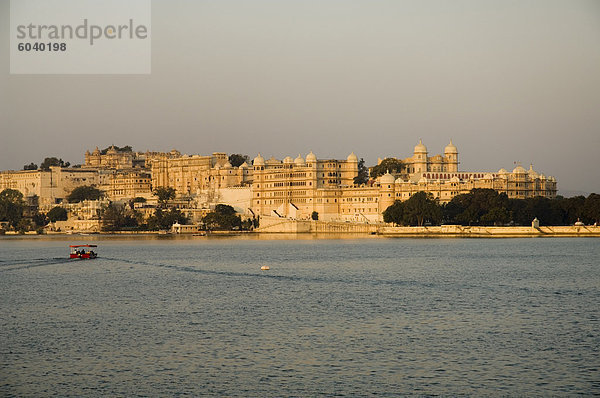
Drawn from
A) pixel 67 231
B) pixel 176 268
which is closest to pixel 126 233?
pixel 67 231

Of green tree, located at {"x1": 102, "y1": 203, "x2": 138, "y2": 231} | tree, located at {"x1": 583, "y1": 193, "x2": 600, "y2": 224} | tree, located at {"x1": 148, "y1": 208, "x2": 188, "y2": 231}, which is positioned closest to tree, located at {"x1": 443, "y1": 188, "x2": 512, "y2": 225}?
tree, located at {"x1": 583, "y1": 193, "x2": 600, "y2": 224}

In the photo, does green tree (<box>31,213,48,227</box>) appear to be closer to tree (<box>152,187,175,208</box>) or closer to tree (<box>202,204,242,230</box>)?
tree (<box>152,187,175,208</box>)

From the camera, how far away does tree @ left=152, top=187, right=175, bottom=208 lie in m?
157

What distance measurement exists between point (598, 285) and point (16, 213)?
129 m

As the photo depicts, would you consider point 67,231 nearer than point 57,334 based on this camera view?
No

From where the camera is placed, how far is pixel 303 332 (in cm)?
3002

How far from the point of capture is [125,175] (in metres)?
184

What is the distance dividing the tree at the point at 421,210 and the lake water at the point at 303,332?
181 ft

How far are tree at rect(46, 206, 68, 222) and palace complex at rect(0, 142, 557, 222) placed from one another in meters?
15.4

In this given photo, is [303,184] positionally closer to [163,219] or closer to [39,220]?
[163,219]

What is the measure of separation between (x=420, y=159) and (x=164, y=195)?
42004 millimetres

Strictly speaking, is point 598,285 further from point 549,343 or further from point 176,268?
point 176,268

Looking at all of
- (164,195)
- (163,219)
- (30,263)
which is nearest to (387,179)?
(163,219)

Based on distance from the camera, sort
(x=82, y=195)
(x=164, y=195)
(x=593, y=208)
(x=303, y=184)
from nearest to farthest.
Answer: (x=593, y=208)
(x=303, y=184)
(x=164, y=195)
(x=82, y=195)
